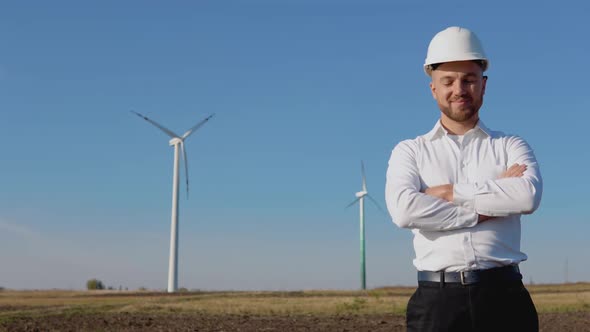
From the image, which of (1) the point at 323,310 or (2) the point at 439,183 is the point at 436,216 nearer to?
(2) the point at 439,183

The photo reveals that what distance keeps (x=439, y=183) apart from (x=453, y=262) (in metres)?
0.58

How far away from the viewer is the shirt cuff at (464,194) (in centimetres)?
470

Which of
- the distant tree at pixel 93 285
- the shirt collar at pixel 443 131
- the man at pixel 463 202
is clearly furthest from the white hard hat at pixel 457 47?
the distant tree at pixel 93 285

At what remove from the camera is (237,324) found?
20.3 m

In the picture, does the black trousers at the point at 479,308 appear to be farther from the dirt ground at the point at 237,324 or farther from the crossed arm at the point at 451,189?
the dirt ground at the point at 237,324

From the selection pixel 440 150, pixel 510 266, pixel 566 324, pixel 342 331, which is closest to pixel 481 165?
pixel 440 150

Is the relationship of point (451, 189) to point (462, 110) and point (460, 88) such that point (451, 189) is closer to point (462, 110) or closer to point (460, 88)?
point (462, 110)

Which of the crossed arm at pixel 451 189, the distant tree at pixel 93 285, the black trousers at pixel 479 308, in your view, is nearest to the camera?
the black trousers at pixel 479 308

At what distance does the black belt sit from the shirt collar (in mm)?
867

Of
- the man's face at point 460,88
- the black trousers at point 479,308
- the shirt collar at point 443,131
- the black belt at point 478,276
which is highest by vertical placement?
the man's face at point 460,88

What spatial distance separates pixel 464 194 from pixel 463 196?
0.02 metres

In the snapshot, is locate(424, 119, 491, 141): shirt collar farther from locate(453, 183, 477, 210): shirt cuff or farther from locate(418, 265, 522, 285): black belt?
locate(418, 265, 522, 285): black belt

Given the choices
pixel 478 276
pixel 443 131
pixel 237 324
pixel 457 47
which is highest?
pixel 457 47

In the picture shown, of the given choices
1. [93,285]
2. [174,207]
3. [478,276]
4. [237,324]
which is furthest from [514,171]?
[93,285]
